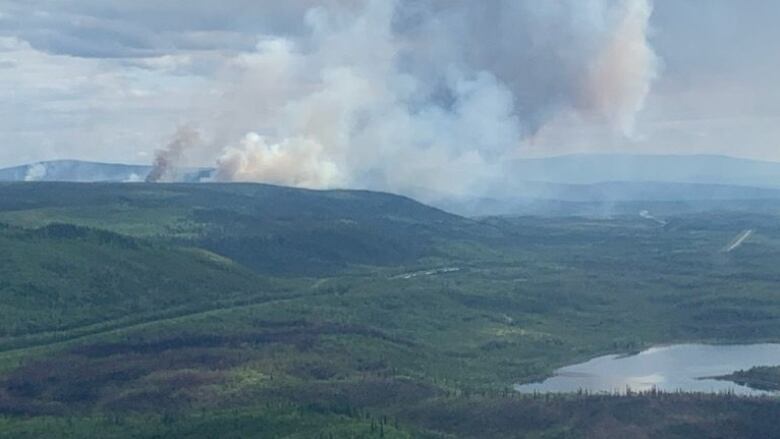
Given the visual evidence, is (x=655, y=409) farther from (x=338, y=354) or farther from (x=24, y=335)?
(x=24, y=335)

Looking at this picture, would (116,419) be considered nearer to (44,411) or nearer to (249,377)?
(44,411)

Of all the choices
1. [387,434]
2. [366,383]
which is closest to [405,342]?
[366,383]

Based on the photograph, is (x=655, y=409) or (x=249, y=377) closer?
(x=655, y=409)

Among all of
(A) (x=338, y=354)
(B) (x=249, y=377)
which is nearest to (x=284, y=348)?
(A) (x=338, y=354)

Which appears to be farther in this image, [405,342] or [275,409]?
[405,342]

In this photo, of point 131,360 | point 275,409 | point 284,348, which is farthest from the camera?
point 284,348

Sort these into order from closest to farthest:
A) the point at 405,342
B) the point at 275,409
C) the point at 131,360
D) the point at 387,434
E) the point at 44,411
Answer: the point at 387,434
the point at 275,409
the point at 44,411
the point at 131,360
the point at 405,342
